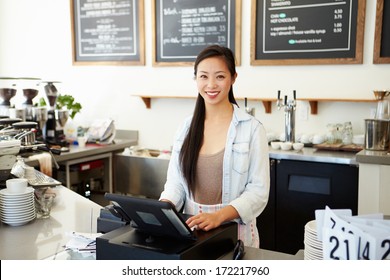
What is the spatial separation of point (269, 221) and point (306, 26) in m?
1.41

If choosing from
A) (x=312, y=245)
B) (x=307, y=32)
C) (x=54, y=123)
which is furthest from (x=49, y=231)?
(x=307, y=32)

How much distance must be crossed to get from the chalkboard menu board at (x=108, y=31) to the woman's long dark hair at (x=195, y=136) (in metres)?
2.23

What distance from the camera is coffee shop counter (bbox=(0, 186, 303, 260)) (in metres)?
1.46

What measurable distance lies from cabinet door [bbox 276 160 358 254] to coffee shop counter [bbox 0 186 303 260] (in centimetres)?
138

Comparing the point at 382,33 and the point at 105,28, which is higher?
the point at 105,28

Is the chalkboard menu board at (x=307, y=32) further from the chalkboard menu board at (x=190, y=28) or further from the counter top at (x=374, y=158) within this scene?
the counter top at (x=374, y=158)

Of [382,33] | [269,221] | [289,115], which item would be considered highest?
[382,33]

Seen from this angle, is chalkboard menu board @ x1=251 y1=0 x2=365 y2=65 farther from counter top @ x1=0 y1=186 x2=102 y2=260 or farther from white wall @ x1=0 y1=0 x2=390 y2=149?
counter top @ x1=0 y1=186 x2=102 y2=260

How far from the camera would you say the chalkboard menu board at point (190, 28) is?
11.6 feet

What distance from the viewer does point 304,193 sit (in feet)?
9.57

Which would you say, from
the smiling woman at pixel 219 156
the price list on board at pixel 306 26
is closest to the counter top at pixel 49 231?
the smiling woman at pixel 219 156

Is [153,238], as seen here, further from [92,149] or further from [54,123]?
[54,123]

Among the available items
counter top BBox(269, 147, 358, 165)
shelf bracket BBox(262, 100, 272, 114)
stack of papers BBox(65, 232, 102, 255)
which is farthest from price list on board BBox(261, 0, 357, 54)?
stack of papers BBox(65, 232, 102, 255)
